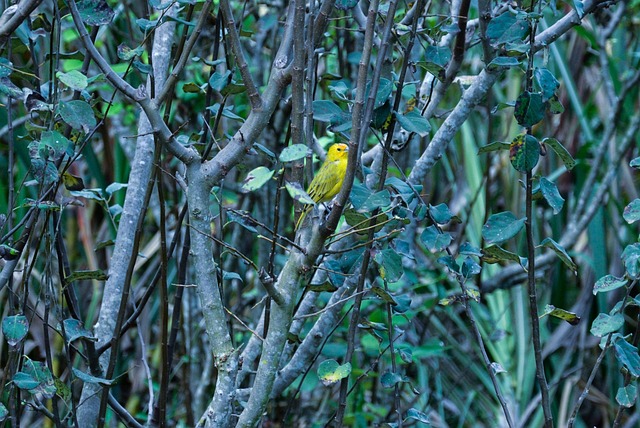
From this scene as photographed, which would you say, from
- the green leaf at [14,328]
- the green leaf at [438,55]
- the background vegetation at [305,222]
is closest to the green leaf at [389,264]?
the background vegetation at [305,222]

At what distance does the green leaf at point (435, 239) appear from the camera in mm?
1062

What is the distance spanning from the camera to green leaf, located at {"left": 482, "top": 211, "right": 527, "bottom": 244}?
3.36 ft

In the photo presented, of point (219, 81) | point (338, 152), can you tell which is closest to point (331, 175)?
point (338, 152)

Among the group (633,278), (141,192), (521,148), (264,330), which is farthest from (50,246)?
(633,278)

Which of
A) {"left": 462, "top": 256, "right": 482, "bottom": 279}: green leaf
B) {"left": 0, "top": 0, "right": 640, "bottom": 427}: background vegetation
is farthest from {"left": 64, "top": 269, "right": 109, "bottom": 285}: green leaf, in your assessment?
{"left": 462, "top": 256, "right": 482, "bottom": 279}: green leaf

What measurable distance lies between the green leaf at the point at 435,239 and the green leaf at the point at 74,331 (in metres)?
0.58

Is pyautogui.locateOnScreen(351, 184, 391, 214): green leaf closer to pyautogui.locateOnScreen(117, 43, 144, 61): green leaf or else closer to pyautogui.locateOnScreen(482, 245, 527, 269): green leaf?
pyautogui.locateOnScreen(482, 245, 527, 269): green leaf

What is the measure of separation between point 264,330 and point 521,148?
58cm

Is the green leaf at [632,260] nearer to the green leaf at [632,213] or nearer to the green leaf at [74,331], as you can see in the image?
the green leaf at [632,213]

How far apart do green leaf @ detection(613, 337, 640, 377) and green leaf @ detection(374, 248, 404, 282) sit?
324 millimetres

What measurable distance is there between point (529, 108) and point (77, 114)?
0.64 metres

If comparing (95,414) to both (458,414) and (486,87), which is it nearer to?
(486,87)

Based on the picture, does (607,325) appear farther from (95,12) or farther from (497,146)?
(95,12)

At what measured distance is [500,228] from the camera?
1.04m
